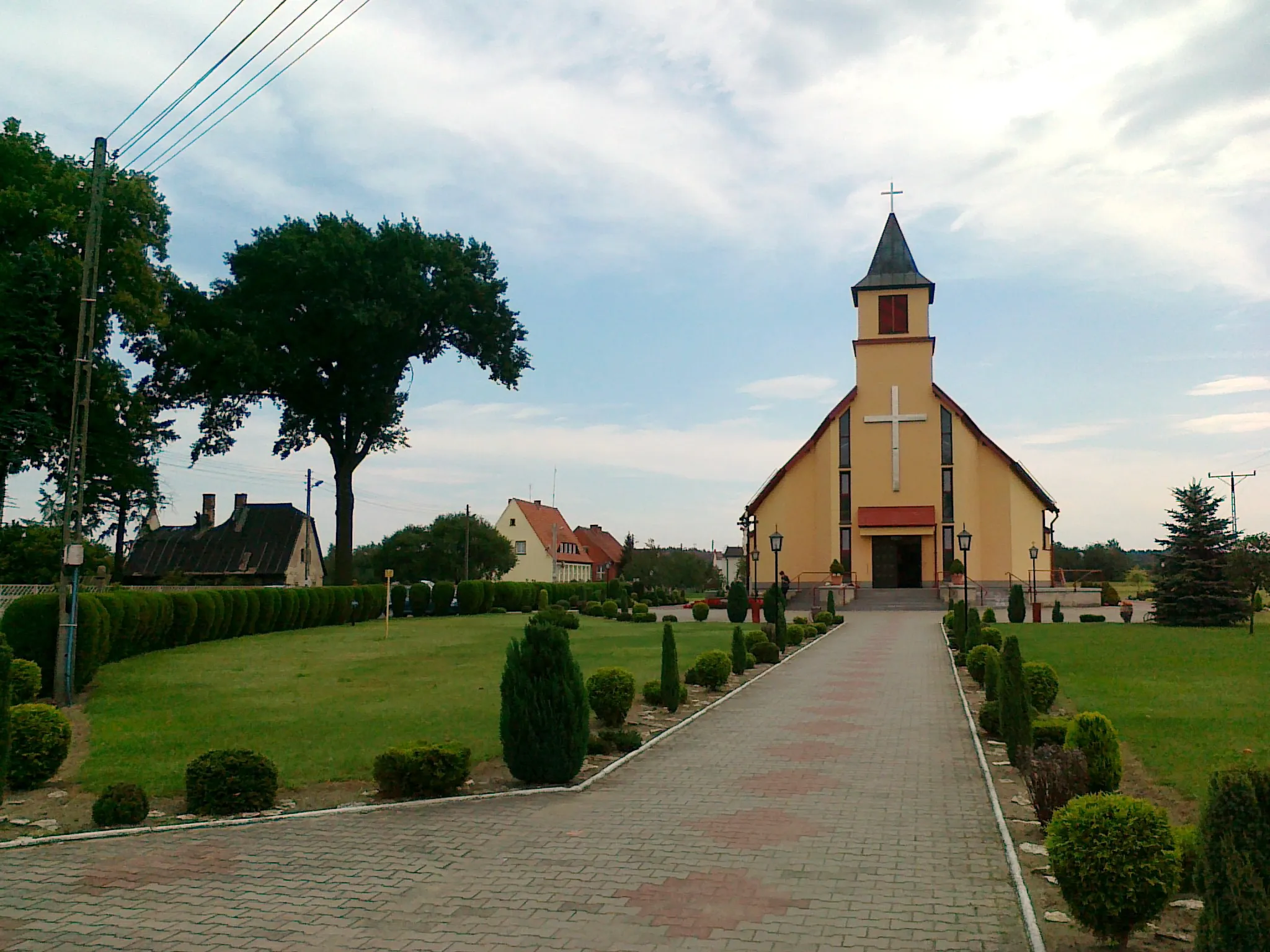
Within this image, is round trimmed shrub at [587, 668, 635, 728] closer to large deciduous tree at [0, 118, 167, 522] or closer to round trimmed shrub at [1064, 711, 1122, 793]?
round trimmed shrub at [1064, 711, 1122, 793]

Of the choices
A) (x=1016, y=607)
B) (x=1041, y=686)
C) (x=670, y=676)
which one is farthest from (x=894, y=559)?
(x=670, y=676)

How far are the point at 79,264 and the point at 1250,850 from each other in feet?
88.2

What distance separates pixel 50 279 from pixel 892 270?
124 ft

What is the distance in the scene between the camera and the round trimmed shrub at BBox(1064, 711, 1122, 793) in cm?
805

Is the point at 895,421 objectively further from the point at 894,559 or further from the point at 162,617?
the point at 162,617

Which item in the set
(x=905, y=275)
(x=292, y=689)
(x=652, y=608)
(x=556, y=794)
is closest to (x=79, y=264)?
(x=292, y=689)

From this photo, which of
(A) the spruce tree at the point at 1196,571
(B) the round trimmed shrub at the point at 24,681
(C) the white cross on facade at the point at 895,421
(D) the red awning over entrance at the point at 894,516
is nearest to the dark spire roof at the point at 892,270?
(C) the white cross on facade at the point at 895,421

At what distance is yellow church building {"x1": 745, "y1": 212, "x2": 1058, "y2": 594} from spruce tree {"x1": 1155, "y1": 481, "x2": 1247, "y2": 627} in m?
12.4

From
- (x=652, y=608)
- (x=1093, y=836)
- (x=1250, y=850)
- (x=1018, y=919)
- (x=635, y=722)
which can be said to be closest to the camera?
(x=1250, y=850)

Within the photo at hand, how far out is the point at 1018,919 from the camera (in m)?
5.65

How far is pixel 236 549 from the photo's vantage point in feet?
180

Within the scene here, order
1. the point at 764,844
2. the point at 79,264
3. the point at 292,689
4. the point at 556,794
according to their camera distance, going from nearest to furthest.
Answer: the point at 764,844 → the point at 556,794 → the point at 292,689 → the point at 79,264

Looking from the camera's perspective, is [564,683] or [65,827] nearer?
[65,827]

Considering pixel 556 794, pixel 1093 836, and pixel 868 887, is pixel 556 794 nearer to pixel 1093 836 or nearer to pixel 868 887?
pixel 868 887
